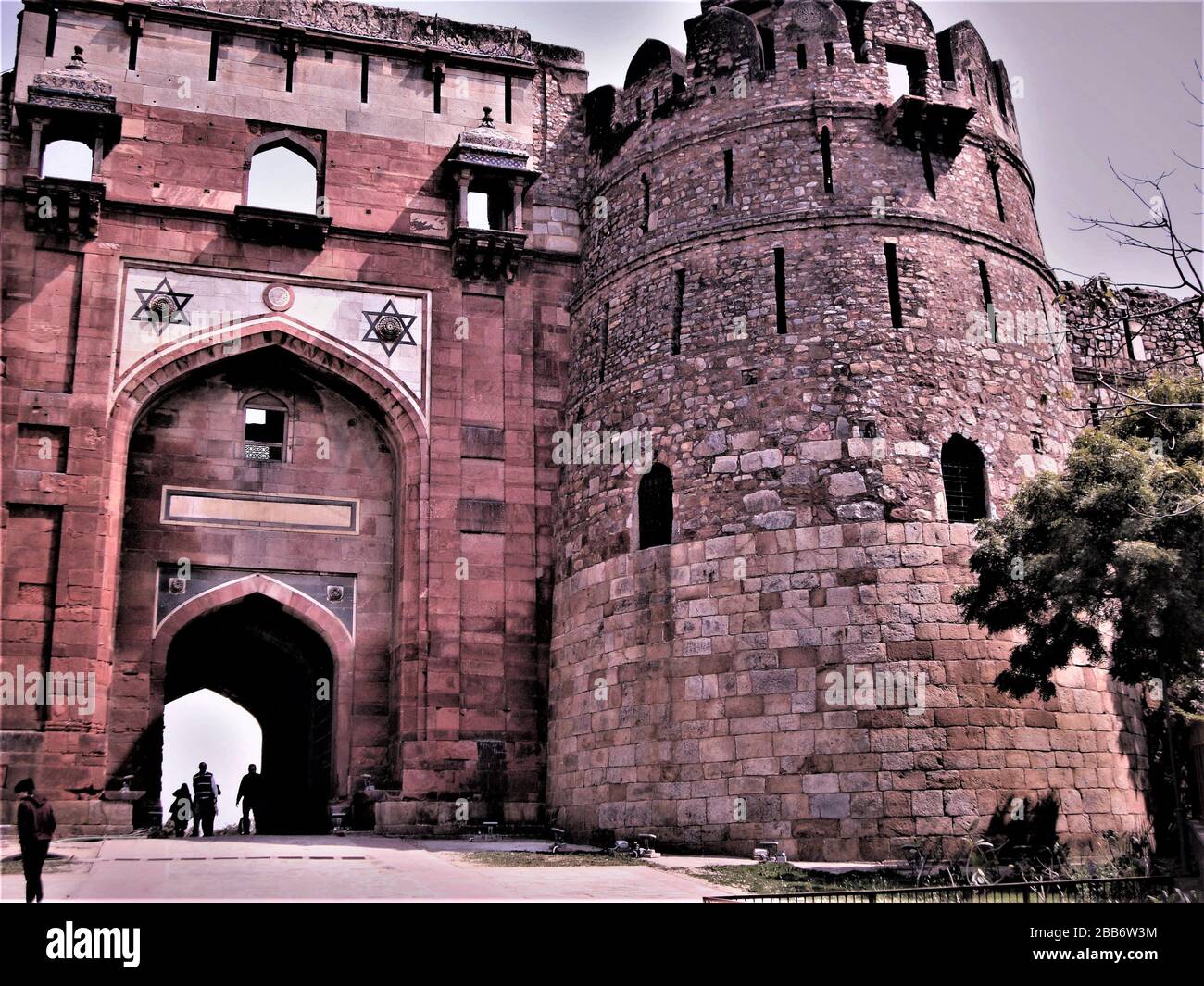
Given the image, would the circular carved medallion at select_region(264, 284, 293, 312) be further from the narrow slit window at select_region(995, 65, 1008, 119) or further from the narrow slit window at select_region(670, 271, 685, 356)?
the narrow slit window at select_region(995, 65, 1008, 119)

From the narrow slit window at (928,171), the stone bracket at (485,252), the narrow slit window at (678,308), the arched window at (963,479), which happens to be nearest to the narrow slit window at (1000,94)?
the narrow slit window at (928,171)

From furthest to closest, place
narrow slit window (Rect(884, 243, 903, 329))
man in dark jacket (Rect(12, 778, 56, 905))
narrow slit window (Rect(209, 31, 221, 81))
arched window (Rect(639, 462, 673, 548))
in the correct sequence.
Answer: narrow slit window (Rect(209, 31, 221, 81)) → arched window (Rect(639, 462, 673, 548)) → narrow slit window (Rect(884, 243, 903, 329)) → man in dark jacket (Rect(12, 778, 56, 905))

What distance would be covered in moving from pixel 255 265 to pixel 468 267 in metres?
3.08

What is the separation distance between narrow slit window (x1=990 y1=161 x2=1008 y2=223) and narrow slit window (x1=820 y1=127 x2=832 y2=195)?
7.88ft

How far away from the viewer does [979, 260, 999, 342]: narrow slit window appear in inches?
612

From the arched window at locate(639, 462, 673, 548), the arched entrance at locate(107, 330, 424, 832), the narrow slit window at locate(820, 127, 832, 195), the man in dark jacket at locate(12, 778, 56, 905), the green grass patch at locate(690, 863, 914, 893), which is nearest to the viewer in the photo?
the man in dark jacket at locate(12, 778, 56, 905)

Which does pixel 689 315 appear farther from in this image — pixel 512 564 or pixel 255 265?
pixel 255 265

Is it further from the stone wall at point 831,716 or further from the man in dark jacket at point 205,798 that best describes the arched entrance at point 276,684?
the stone wall at point 831,716

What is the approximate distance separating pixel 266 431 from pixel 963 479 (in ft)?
32.2

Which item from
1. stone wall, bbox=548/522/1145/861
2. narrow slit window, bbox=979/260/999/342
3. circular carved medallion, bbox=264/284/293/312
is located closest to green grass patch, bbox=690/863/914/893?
stone wall, bbox=548/522/1145/861

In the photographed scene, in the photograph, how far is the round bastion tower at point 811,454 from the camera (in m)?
13.5

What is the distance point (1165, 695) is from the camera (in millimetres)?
12086

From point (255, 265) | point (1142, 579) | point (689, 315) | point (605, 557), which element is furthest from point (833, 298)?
point (255, 265)

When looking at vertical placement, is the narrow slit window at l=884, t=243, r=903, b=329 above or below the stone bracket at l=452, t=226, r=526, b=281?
below
